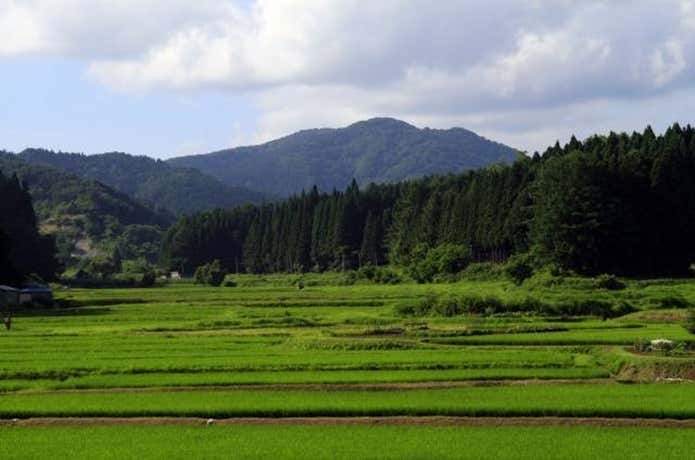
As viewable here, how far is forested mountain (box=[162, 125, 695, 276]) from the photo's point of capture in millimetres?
82125

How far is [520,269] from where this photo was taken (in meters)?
84.2

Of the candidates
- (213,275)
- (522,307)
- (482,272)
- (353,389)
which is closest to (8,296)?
(213,275)

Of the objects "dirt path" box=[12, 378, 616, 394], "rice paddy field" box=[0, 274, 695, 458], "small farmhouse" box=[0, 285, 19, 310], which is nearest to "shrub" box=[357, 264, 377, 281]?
"small farmhouse" box=[0, 285, 19, 310]

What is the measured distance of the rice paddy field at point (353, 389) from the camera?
20094mm

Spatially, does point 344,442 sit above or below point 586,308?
below

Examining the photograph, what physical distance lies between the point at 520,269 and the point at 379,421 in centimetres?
6349

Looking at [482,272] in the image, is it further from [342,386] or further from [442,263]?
[342,386]

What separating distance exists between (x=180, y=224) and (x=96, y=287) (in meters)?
65.0

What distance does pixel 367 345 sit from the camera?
39.6 m

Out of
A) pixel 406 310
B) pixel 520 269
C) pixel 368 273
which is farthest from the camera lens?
pixel 368 273

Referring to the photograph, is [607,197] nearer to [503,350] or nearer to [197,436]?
[503,350]

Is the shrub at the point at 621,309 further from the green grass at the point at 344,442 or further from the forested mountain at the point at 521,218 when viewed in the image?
the green grass at the point at 344,442

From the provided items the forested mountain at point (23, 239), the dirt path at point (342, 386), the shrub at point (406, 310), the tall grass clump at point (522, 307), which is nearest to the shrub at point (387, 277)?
the forested mountain at point (23, 239)

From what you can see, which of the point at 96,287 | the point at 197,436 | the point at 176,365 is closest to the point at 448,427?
the point at 197,436
